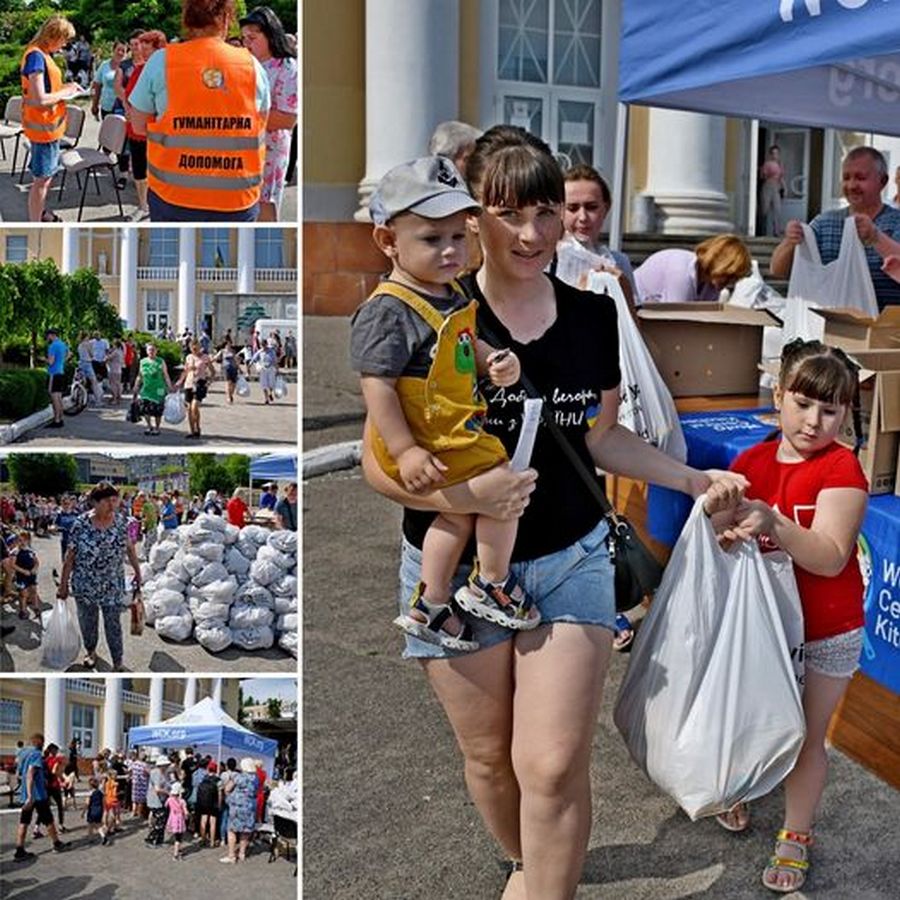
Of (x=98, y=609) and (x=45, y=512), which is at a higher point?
(x=45, y=512)

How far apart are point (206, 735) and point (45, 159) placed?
3.63ft

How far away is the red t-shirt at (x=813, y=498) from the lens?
2896 mm

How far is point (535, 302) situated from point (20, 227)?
970mm

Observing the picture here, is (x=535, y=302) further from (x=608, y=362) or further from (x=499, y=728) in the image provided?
(x=499, y=728)

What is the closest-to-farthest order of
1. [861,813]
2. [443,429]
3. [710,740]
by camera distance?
1. [443,429]
2. [710,740]
3. [861,813]

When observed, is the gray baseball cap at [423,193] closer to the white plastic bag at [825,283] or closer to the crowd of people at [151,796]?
the crowd of people at [151,796]

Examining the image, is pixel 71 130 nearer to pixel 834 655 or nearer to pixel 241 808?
pixel 241 808

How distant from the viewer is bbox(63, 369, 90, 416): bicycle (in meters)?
2.35

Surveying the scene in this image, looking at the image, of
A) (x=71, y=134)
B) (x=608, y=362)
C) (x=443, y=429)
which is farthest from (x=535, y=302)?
(x=71, y=134)

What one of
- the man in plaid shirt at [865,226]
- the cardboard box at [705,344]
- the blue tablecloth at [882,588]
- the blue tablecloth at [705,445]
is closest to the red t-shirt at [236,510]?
the blue tablecloth at [882,588]

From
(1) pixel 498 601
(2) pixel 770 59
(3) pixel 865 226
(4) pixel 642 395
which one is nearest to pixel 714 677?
(1) pixel 498 601

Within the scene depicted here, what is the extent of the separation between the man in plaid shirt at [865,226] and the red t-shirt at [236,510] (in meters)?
3.08

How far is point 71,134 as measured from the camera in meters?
2.38

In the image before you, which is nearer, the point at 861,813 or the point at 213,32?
the point at 213,32
